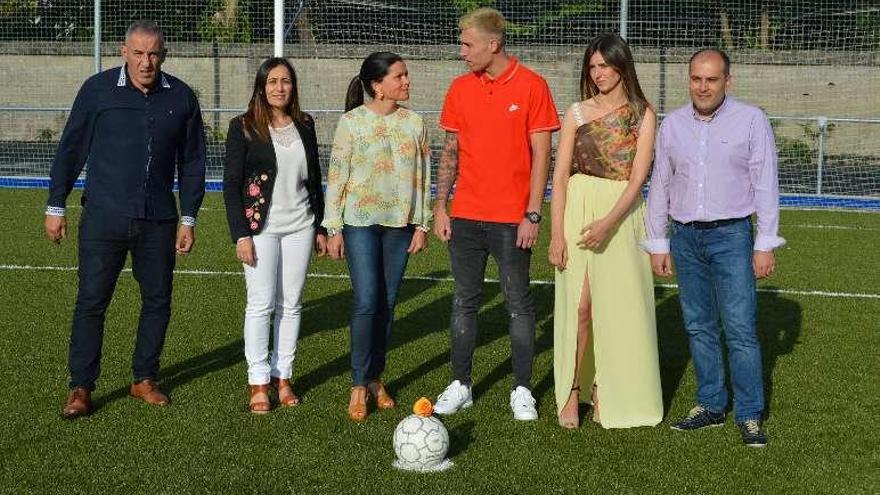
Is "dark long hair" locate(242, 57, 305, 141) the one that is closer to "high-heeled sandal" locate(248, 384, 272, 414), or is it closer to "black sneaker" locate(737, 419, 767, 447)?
"high-heeled sandal" locate(248, 384, 272, 414)

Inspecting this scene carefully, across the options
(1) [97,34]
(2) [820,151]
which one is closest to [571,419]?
(2) [820,151]

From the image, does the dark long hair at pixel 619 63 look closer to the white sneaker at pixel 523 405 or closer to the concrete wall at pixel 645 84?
the white sneaker at pixel 523 405

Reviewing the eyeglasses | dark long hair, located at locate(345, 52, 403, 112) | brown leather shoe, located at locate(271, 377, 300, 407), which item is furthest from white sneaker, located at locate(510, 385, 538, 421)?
the eyeglasses

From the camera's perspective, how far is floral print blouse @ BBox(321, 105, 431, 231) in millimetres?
6406

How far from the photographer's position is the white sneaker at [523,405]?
6578 millimetres

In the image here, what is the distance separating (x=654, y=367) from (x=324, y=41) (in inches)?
620

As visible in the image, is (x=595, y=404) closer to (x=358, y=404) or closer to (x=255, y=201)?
(x=358, y=404)

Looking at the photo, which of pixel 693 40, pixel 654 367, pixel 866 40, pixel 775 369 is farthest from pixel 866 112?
pixel 654 367

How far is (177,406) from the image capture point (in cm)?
681

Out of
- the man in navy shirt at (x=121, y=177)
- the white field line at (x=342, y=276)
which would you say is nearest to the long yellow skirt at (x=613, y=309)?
the man in navy shirt at (x=121, y=177)

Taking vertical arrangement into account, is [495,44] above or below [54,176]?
above

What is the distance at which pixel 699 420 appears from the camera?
21.1 feet

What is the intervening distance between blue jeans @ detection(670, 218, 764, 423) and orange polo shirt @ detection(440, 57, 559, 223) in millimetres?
805

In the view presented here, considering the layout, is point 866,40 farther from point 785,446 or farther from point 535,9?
point 785,446
